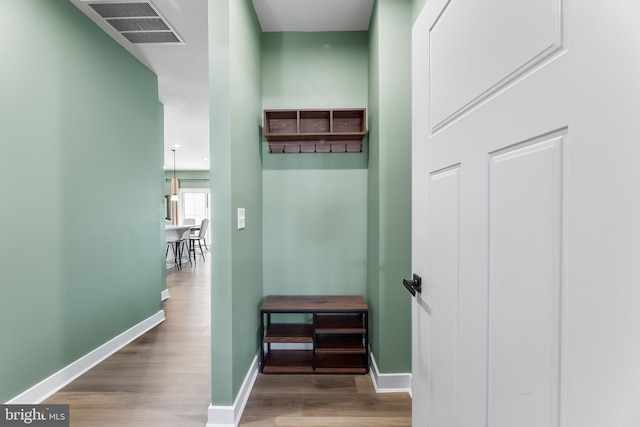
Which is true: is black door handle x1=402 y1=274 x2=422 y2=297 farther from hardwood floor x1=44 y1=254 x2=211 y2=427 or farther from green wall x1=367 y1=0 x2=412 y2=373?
hardwood floor x1=44 y1=254 x2=211 y2=427

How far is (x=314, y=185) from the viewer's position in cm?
237

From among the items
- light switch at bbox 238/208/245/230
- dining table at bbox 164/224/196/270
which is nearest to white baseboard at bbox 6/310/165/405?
light switch at bbox 238/208/245/230

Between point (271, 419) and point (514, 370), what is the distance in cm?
156

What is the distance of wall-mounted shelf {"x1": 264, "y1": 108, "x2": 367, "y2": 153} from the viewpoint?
2244 mm

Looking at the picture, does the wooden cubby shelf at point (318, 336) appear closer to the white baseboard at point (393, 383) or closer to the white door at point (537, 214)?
the white baseboard at point (393, 383)

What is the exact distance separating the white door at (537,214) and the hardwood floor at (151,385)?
169cm

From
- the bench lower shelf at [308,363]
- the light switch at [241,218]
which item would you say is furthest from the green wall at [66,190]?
the bench lower shelf at [308,363]

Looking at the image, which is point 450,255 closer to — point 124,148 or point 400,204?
point 400,204

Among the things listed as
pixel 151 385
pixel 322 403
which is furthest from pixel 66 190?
pixel 322 403

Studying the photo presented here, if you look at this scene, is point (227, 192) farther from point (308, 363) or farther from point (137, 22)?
point (137, 22)

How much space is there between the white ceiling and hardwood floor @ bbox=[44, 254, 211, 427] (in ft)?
9.58

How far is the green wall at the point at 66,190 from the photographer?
1680 millimetres

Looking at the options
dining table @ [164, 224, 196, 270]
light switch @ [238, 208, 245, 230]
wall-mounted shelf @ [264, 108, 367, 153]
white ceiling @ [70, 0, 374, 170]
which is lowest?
dining table @ [164, 224, 196, 270]

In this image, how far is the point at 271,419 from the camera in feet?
5.25
